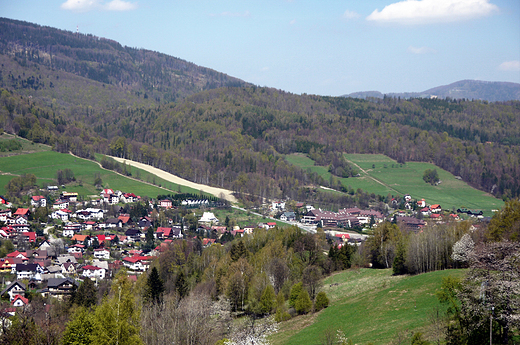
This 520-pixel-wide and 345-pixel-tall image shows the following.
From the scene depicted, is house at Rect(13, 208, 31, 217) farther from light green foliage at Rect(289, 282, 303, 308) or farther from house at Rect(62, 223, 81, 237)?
light green foliage at Rect(289, 282, 303, 308)

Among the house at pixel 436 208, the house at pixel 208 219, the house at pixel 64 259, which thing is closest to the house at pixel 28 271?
the house at pixel 64 259

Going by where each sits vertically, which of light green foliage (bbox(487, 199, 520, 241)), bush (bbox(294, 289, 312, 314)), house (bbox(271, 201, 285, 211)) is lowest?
house (bbox(271, 201, 285, 211))

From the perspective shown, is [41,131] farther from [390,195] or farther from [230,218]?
[390,195]

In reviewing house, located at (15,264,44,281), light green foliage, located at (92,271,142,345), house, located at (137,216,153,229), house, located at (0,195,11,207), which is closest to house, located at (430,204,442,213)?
house, located at (137,216,153,229)

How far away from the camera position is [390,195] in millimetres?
127312

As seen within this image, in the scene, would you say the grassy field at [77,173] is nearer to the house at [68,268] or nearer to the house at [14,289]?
the house at [68,268]

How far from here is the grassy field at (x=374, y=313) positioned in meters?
26.1

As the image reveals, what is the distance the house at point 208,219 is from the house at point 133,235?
15416 millimetres

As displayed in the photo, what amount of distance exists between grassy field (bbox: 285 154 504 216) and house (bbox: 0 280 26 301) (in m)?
93.6

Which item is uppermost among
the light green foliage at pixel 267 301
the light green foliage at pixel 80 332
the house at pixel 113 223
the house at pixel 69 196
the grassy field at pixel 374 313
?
the light green foliage at pixel 80 332

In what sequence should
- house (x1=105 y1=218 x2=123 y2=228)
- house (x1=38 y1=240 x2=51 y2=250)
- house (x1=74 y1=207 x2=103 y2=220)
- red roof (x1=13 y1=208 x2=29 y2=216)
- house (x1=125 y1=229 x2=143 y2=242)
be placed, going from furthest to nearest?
1. house (x1=74 y1=207 x2=103 y2=220)
2. house (x1=105 y1=218 x2=123 y2=228)
3. red roof (x1=13 y1=208 x2=29 y2=216)
4. house (x1=125 y1=229 x2=143 y2=242)
5. house (x1=38 y1=240 x2=51 y2=250)

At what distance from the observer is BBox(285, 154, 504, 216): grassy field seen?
12565cm

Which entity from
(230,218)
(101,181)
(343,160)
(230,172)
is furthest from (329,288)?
(343,160)

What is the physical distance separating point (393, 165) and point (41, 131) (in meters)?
105
